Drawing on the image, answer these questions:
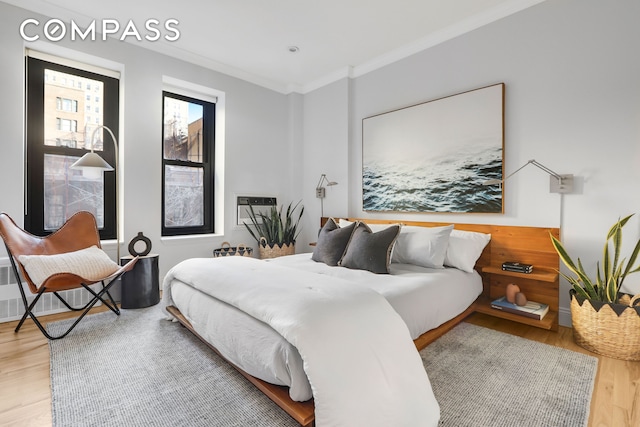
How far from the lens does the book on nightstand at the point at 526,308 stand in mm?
2410

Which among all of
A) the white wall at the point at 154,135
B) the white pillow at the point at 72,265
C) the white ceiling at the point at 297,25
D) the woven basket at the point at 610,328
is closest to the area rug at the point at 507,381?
the woven basket at the point at 610,328

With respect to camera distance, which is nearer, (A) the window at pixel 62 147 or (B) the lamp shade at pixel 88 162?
(B) the lamp shade at pixel 88 162

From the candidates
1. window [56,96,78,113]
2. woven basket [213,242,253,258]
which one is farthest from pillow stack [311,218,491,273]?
window [56,96,78,113]

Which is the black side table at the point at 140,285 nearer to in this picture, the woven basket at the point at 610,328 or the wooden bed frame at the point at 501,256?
the wooden bed frame at the point at 501,256

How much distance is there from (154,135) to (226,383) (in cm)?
278

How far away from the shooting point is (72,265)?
8.29 feet

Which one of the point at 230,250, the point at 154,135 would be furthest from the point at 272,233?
the point at 154,135

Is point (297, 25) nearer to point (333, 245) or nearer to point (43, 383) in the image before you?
point (333, 245)

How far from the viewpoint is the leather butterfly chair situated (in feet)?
7.61

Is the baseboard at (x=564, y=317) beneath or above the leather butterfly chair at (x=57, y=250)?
beneath

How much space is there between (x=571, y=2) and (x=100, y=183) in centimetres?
455

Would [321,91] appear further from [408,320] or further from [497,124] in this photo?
[408,320]

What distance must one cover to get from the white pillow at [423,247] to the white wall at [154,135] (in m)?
2.15

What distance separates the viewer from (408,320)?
194 cm
